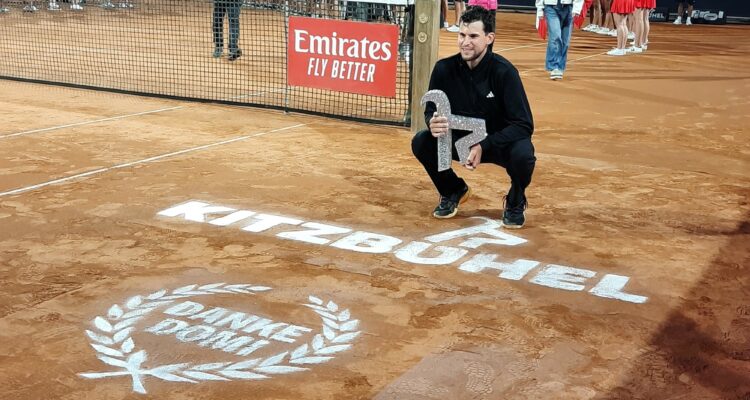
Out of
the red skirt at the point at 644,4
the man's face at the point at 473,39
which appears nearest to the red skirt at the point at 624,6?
the red skirt at the point at 644,4

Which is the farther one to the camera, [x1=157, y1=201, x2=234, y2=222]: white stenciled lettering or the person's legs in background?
the person's legs in background

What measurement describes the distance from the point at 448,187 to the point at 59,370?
2.99 metres

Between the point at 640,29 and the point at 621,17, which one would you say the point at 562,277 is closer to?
the point at 621,17

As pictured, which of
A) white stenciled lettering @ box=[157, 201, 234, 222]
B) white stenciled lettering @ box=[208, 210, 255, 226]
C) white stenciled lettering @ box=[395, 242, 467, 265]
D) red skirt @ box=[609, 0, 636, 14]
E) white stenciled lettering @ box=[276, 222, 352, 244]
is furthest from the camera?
red skirt @ box=[609, 0, 636, 14]

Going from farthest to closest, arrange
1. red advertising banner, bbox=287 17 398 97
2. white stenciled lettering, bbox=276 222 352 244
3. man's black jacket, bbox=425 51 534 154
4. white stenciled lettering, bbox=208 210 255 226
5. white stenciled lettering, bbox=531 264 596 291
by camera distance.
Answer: red advertising banner, bbox=287 17 398 97 → white stenciled lettering, bbox=208 210 255 226 → man's black jacket, bbox=425 51 534 154 → white stenciled lettering, bbox=276 222 352 244 → white stenciled lettering, bbox=531 264 596 291

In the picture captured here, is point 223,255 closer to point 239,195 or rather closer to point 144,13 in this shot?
point 239,195

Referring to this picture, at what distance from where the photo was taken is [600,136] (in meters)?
8.79

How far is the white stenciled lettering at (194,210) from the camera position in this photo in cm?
584

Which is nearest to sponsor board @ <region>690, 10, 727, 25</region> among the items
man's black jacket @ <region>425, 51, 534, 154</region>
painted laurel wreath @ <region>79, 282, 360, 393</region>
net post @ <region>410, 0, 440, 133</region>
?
net post @ <region>410, 0, 440, 133</region>

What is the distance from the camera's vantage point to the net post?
8.25 metres

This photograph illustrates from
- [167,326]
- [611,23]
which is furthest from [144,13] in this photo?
[167,326]

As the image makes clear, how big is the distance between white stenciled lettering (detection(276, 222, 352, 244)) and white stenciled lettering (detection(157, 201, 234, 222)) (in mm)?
620

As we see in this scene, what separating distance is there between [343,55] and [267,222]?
357cm

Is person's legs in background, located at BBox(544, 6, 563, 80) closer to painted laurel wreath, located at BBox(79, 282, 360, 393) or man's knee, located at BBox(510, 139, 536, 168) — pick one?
man's knee, located at BBox(510, 139, 536, 168)
